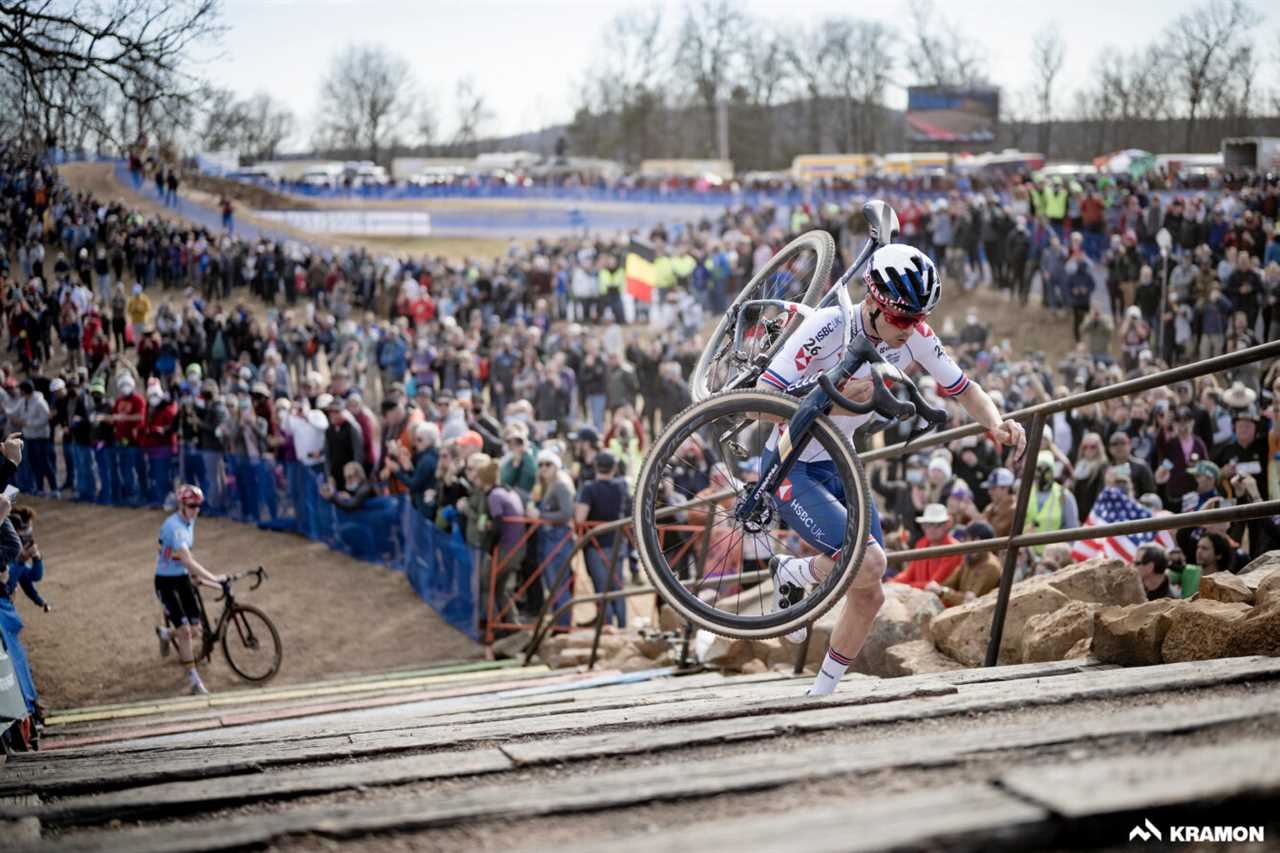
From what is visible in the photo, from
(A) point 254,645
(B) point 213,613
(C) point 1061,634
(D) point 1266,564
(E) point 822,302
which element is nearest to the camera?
(E) point 822,302

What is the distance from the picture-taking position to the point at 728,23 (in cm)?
8150

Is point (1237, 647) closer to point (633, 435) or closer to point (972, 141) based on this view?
point (633, 435)

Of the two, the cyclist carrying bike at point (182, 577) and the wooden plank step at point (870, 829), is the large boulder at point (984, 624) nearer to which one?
the wooden plank step at point (870, 829)

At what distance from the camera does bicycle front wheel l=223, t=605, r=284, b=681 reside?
477 inches

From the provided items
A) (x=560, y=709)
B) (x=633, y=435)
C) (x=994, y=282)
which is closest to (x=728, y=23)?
(x=994, y=282)

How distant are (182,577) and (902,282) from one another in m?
9.19

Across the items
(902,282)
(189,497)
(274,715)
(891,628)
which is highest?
(902,282)

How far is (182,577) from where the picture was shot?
1202 centimetres

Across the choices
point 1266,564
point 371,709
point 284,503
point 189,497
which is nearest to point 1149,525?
point 1266,564

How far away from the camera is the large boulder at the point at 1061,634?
18.9 ft

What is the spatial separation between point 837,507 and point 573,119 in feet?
275

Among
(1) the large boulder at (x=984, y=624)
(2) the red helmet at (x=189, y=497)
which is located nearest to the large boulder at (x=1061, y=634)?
(1) the large boulder at (x=984, y=624)

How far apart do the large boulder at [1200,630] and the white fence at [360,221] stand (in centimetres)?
3953

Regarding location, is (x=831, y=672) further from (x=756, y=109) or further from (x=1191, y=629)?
(x=756, y=109)
